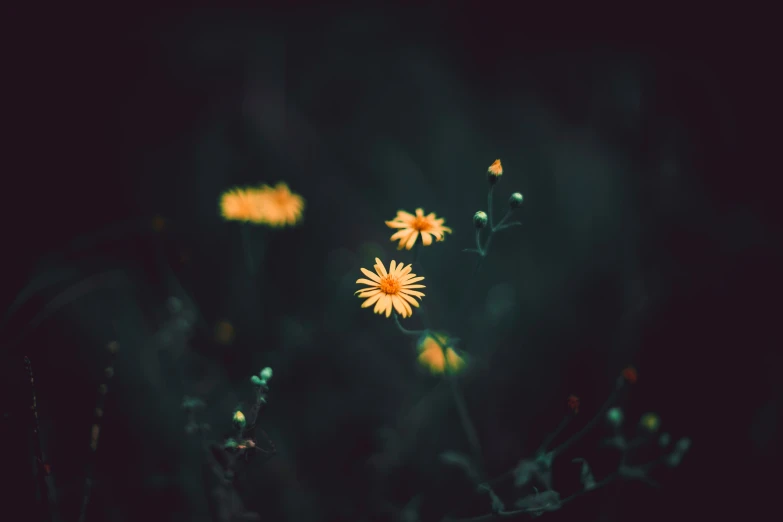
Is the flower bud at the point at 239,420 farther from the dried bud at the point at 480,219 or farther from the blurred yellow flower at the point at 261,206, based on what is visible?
the blurred yellow flower at the point at 261,206

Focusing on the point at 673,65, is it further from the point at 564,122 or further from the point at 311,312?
the point at 311,312

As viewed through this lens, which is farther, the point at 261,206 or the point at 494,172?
the point at 261,206

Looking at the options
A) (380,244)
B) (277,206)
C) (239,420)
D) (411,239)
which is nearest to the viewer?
(239,420)

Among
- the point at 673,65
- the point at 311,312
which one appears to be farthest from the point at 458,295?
the point at 673,65

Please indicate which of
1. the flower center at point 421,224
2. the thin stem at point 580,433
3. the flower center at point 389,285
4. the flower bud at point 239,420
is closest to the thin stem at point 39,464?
the flower bud at point 239,420

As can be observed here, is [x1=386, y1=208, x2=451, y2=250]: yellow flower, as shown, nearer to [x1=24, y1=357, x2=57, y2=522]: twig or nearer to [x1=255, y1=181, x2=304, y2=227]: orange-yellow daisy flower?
[x1=255, y1=181, x2=304, y2=227]: orange-yellow daisy flower

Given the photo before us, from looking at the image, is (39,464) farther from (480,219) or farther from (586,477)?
(586,477)

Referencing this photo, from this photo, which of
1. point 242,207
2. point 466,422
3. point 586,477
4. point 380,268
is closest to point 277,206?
point 242,207

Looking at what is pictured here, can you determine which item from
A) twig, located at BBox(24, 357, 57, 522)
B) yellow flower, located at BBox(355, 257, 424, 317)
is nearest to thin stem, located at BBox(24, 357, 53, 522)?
twig, located at BBox(24, 357, 57, 522)

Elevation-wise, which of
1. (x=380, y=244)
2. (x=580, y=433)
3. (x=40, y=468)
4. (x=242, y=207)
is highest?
(x=380, y=244)
